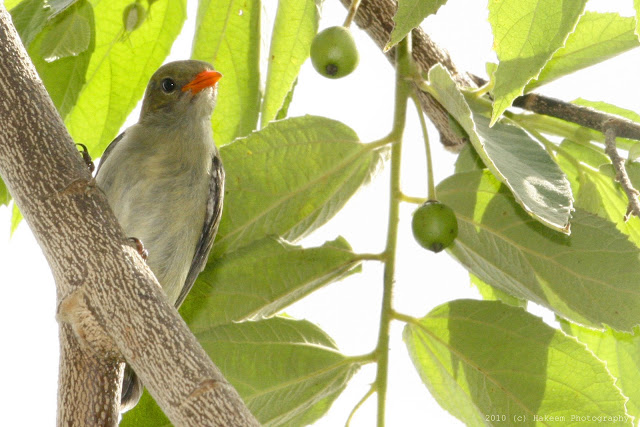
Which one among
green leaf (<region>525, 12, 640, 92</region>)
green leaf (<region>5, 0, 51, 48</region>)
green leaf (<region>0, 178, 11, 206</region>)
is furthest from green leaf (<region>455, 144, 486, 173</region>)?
green leaf (<region>0, 178, 11, 206</region>)

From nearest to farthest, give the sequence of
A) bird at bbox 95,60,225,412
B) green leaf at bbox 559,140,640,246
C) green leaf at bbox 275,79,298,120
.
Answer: green leaf at bbox 559,140,640,246, green leaf at bbox 275,79,298,120, bird at bbox 95,60,225,412

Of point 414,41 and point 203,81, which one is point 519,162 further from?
point 203,81

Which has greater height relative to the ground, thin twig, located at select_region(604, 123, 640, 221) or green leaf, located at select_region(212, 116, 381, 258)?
green leaf, located at select_region(212, 116, 381, 258)

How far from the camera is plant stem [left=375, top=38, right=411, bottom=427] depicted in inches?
81.6

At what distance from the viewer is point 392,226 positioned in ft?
7.21

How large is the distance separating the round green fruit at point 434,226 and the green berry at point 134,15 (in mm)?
1126

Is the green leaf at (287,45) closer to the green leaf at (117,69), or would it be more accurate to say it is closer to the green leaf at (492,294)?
the green leaf at (117,69)

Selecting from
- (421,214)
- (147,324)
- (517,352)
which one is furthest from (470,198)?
(147,324)

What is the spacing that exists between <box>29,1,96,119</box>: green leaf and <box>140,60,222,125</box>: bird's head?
1.35ft

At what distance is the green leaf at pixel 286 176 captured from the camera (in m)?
2.27

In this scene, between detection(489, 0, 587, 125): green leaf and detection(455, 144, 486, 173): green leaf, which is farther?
detection(455, 144, 486, 173): green leaf

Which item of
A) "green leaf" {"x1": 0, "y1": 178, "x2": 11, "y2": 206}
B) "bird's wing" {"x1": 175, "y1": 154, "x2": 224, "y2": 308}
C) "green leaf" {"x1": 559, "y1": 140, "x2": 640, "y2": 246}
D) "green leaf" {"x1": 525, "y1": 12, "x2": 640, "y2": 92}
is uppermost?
"green leaf" {"x1": 0, "y1": 178, "x2": 11, "y2": 206}

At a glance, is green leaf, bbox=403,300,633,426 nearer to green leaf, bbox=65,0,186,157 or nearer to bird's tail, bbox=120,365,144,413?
bird's tail, bbox=120,365,144,413

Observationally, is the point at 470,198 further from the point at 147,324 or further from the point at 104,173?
the point at 104,173
